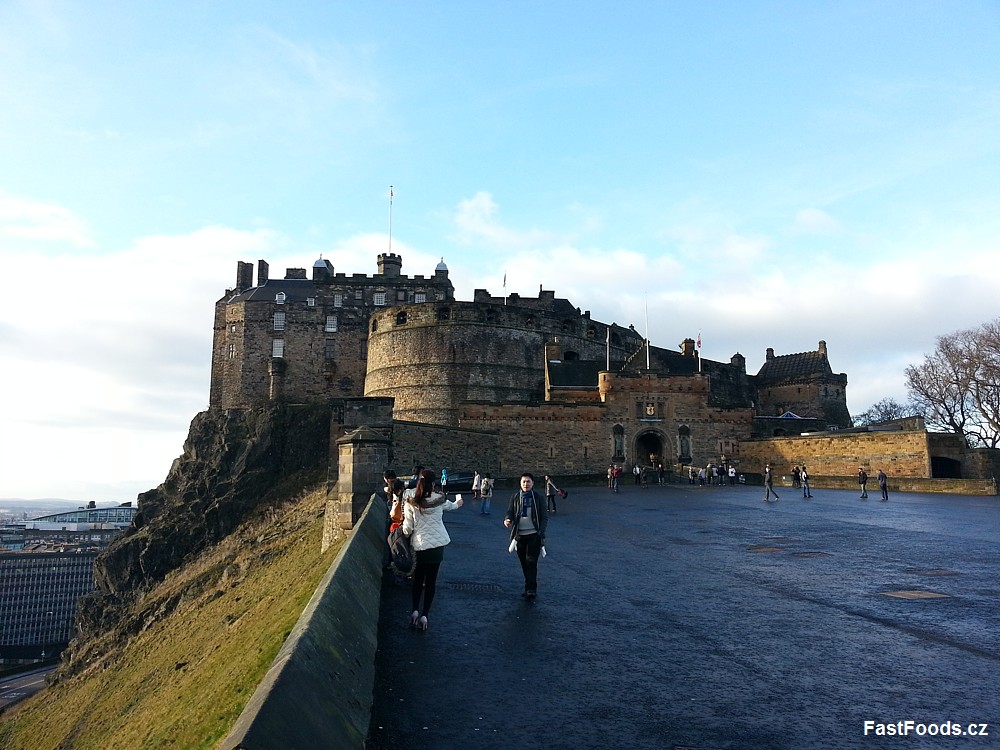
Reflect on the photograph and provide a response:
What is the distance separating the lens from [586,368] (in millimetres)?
38219

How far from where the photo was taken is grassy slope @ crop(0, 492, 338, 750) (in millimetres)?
7176

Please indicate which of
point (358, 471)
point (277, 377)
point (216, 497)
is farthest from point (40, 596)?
point (358, 471)

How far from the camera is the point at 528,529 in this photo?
700cm

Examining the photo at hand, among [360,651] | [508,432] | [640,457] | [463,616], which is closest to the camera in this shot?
[360,651]

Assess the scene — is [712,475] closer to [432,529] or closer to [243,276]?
[432,529]

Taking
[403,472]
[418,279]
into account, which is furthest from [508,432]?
[418,279]

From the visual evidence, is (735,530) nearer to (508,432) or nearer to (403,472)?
(403,472)

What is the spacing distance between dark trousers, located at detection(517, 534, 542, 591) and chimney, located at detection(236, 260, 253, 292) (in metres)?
52.2

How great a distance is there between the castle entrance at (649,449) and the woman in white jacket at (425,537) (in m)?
30.0

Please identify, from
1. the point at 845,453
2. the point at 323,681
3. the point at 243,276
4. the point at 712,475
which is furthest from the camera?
the point at 243,276

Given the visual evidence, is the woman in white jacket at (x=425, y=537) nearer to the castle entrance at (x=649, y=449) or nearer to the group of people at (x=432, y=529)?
the group of people at (x=432, y=529)

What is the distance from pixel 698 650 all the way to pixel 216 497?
35608mm

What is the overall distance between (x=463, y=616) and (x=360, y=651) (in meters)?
2.00

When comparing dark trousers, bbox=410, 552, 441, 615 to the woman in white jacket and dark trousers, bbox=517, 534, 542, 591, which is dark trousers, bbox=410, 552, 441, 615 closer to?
the woman in white jacket
